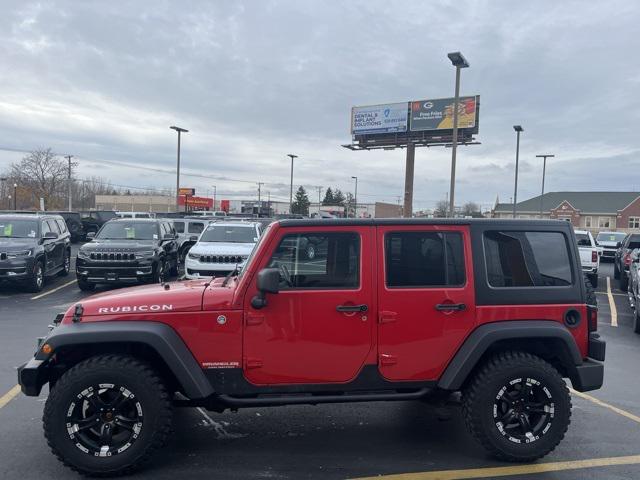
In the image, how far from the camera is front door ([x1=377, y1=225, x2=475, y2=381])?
13.7 ft

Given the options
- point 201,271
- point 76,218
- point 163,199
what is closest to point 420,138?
point 76,218

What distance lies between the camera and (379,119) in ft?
176

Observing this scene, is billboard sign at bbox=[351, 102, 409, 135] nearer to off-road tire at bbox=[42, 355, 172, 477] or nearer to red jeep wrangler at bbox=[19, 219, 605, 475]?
red jeep wrangler at bbox=[19, 219, 605, 475]

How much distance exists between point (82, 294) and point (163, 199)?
107 metres

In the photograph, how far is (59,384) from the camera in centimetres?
391

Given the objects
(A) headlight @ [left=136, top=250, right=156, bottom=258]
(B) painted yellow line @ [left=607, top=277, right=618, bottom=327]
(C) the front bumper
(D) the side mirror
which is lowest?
(B) painted yellow line @ [left=607, top=277, right=618, bottom=327]

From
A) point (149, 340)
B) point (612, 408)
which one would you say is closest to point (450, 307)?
point (149, 340)

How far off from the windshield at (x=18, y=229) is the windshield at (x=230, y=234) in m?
4.17

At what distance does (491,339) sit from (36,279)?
11.8m

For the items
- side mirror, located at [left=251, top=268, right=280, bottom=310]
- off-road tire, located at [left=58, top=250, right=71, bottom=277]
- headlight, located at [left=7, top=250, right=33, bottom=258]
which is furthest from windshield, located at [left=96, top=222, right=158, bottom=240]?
side mirror, located at [left=251, top=268, right=280, bottom=310]

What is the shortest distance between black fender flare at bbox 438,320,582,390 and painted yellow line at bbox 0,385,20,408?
14.1 feet

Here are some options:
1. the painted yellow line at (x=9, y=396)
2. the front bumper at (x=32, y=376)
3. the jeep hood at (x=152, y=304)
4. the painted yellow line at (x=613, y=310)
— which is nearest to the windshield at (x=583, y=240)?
the painted yellow line at (x=613, y=310)

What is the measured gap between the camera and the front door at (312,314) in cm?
407

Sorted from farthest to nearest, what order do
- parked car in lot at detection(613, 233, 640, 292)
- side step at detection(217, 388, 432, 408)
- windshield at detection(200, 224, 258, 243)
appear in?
parked car in lot at detection(613, 233, 640, 292), windshield at detection(200, 224, 258, 243), side step at detection(217, 388, 432, 408)
